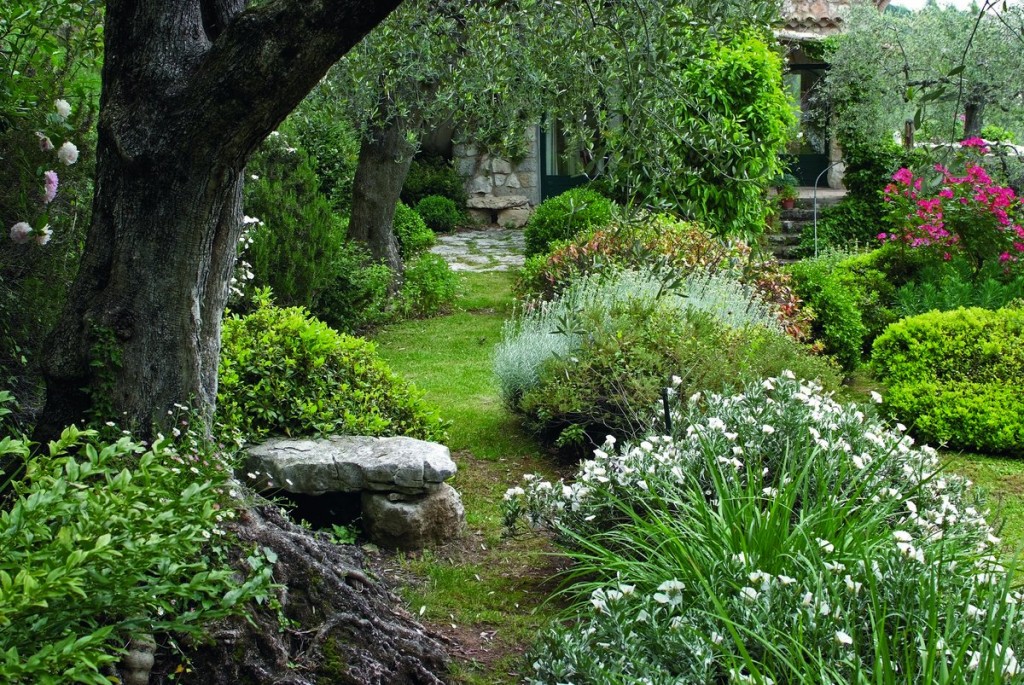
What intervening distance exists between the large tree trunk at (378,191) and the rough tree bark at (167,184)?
793cm

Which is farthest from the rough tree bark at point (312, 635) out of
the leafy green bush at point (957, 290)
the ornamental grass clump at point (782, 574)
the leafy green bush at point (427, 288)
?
the leafy green bush at point (427, 288)

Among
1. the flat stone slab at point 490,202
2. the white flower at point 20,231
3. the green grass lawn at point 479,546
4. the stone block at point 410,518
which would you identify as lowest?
the green grass lawn at point 479,546

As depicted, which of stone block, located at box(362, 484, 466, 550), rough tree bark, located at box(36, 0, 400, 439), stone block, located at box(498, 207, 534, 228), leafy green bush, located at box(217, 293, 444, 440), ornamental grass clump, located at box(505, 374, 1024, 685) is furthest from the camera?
stone block, located at box(498, 207, 534, 228)

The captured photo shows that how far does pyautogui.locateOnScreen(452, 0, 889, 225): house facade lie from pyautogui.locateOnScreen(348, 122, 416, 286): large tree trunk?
8790 mm

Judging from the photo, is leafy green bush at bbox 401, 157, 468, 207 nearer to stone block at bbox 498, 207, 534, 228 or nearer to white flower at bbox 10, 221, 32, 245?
stone block at bbox 498, 207, 534, 228

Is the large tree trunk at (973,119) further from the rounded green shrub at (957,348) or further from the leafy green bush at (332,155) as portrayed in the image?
the leafy green bush at (332,155)

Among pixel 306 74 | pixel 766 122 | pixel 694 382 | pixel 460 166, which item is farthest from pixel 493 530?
pixel 460 166

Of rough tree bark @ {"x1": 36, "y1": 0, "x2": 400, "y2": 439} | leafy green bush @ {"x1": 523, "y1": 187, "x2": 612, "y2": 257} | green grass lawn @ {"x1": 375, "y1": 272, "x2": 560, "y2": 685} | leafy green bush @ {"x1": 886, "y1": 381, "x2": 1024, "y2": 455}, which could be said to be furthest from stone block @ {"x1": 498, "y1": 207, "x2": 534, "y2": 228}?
rough tree bark @ {"x1": 36, "y1": 0, "x2": 400, "y2": 439}

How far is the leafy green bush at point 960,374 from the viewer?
759 centimetres

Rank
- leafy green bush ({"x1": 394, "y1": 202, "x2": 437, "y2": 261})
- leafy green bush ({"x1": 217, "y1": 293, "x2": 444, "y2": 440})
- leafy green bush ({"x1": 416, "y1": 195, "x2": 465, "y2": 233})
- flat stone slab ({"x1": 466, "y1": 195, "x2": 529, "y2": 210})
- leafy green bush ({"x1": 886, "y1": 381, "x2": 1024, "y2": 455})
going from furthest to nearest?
flat stone slab ({"x1": 466, "y1": 195, "x2": 529, "y2": 210}) → leafy green bush ({"x1": 416, "y1": 195, "x2": 465, "y2": 233}) → leafy green bush ({"x1": 394, "y1": 202, "x2": 437, "y2": 261}) → leafy green bush ({"x1": 886, "y1": 381, "x2": 1024, "y2": 455}) → leafy green bush ({"x1": 217, "y1": 293, "x2": 444, "y2": 440})

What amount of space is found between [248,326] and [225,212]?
7.02 feet

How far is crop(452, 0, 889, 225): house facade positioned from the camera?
20812 mm

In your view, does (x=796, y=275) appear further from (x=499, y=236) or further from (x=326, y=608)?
(x=499, y=236)

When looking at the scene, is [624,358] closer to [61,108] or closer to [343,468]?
[343,468]
